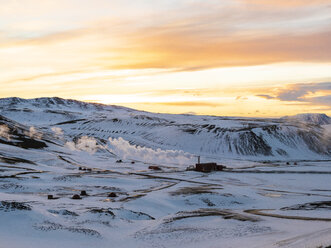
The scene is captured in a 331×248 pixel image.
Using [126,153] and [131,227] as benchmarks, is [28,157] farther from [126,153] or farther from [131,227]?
[131,227]

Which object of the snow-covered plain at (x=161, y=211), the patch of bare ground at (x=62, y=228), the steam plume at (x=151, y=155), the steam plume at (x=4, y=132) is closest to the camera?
the snow-covered plain at (x=161, y=211)

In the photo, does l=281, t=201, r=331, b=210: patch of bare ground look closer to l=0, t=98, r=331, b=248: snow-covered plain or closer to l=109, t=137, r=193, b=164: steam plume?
l=0, t=98, r=331, b=248: snow-covered plain

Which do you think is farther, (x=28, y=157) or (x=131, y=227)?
(x=28, y=157)

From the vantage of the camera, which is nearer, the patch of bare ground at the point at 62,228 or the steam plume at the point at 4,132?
the patch of bare ground at the point at 62,228

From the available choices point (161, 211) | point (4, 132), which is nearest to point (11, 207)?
point (161, 211)

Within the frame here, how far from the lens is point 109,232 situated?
36312mm

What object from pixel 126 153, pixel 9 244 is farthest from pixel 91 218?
pixel 126 153

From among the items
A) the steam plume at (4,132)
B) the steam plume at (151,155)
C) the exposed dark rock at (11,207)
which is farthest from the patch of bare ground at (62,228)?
the steam plume at (4,132)

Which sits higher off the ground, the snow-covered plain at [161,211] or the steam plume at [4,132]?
the steam plume at [4,132]

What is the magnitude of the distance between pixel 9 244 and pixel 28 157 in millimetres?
90770

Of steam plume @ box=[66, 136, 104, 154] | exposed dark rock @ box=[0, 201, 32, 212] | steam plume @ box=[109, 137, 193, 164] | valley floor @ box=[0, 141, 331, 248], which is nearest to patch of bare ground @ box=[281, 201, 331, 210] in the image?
valley floor @ box=[0, 141, 331, 248]

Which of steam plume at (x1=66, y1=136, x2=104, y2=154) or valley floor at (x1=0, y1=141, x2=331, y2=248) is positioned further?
steam plume at (x1=66, y1=136, x2=104, y2=154)

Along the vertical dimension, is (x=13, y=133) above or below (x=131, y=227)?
above

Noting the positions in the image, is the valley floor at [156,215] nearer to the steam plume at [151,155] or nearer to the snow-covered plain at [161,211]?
the snow-covered plain at [161,211]
